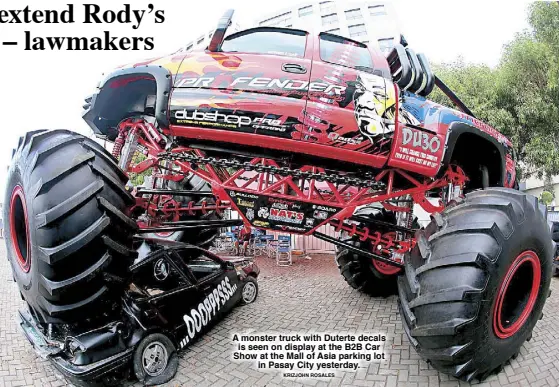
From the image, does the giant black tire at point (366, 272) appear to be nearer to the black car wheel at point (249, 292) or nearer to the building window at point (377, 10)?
the black car wheel at point (249, 292)

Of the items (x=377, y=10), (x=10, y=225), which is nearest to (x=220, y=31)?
(x=10, y=225)

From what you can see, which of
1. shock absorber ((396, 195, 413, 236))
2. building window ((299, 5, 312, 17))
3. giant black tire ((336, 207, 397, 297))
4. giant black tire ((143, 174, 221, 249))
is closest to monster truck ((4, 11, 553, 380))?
shock absorber ((396, 195, 413, 236))

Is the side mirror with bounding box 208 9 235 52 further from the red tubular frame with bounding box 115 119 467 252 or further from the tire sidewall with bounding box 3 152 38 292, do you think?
the tire sidewall with bounding box 3 152 38 292

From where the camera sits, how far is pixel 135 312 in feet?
11.2

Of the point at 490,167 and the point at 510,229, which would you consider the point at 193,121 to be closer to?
the point at 510,229

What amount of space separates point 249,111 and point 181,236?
358 cm

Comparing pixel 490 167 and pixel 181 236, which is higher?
pixel 490 167

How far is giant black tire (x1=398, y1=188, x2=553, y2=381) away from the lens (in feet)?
8.41

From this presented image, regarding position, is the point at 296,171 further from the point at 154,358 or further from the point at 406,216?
the point at 406,216

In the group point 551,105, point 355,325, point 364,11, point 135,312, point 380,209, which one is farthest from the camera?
point 364,11

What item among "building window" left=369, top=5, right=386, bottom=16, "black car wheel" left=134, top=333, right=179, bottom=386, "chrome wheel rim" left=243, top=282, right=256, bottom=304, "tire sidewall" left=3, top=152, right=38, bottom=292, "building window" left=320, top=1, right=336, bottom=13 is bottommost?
"chrome wheel rim" left=243, top=282, right=256, bottom=304

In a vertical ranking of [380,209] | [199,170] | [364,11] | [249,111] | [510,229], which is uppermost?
[364,11]

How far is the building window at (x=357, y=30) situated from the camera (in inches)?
1720

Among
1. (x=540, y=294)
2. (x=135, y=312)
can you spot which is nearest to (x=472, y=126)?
(x=540, y=294)
